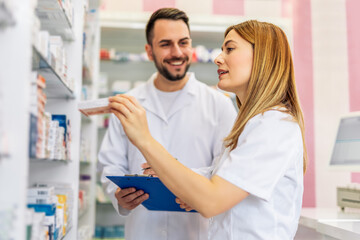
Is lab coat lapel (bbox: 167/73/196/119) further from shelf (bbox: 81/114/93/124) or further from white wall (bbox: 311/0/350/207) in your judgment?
white wall (bbox: 311/0/350/207)

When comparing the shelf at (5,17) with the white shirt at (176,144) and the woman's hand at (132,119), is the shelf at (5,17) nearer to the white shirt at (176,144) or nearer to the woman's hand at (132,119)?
the woman's hand at (132,119)

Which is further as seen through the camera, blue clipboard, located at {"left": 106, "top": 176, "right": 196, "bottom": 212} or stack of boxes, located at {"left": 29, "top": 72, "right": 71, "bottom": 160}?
blue clipboard, located at {"left": 106, "top": 176, "right": 196, "bottom": 212}

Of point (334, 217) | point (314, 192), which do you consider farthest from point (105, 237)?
point (334, 217)

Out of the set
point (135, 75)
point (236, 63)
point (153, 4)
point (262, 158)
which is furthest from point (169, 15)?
point (153, 4)

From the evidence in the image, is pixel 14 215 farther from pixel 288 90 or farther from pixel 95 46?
pixel 95 46

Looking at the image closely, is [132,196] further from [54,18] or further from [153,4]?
[153,4]

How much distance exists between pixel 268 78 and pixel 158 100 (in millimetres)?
1089

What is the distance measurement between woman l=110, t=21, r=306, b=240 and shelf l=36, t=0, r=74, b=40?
18.9 inches

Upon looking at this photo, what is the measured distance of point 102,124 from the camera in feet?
14.6

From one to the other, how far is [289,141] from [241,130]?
8.5 inches

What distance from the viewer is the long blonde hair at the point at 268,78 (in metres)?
1.61

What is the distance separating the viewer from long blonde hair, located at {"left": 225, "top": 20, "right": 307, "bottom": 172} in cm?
161

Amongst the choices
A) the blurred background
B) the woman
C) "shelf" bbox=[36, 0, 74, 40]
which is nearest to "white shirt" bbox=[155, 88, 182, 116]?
the blurred background

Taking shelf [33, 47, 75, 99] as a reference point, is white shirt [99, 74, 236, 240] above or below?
below
